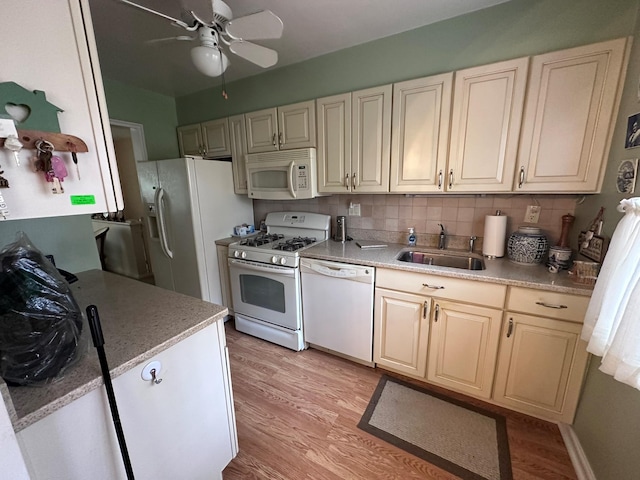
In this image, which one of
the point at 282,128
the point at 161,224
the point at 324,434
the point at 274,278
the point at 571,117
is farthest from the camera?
the point at 161,224

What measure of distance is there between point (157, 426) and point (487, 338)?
5.85 feet

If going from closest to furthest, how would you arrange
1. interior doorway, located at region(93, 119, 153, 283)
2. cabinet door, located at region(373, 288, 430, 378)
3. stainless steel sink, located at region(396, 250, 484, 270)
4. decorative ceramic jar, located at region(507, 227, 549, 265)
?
decorative ceramic jar, located at region(507, 227, 549, 265) → cabinet door, located at region(373, 288, 430, 378) → stainless steel sink, located at region(396, 250, 484, 270) → interior doorway, located at region(93, 119, 153, 283)

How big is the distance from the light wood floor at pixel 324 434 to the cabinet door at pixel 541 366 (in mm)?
172

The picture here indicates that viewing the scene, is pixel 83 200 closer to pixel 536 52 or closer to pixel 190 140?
pixel 536 52

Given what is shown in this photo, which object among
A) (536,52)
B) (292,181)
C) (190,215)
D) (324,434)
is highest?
(536,52)

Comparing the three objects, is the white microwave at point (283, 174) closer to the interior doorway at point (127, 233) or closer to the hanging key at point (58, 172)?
the hanging key at point (58, 172)

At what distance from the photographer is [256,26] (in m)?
1.23

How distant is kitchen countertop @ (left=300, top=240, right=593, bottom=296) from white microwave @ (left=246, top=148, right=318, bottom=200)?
555 millimetres

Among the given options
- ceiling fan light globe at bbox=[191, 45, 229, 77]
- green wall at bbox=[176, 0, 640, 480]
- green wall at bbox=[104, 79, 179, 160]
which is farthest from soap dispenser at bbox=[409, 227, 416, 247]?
green wall at bbox=[104, 79, 179, 160]

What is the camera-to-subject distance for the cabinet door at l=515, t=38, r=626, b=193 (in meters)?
1.39

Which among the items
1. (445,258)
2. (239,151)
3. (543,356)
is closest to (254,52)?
(239,151)

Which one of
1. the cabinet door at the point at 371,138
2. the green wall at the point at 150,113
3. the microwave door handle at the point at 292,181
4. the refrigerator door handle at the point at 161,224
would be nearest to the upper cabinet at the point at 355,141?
the cabinet door at the point at 371,138

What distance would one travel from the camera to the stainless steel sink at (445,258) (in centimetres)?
195

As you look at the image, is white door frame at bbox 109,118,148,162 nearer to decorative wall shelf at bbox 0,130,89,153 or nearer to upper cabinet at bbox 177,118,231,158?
upper cabinet at bbox 177,118,231,158
